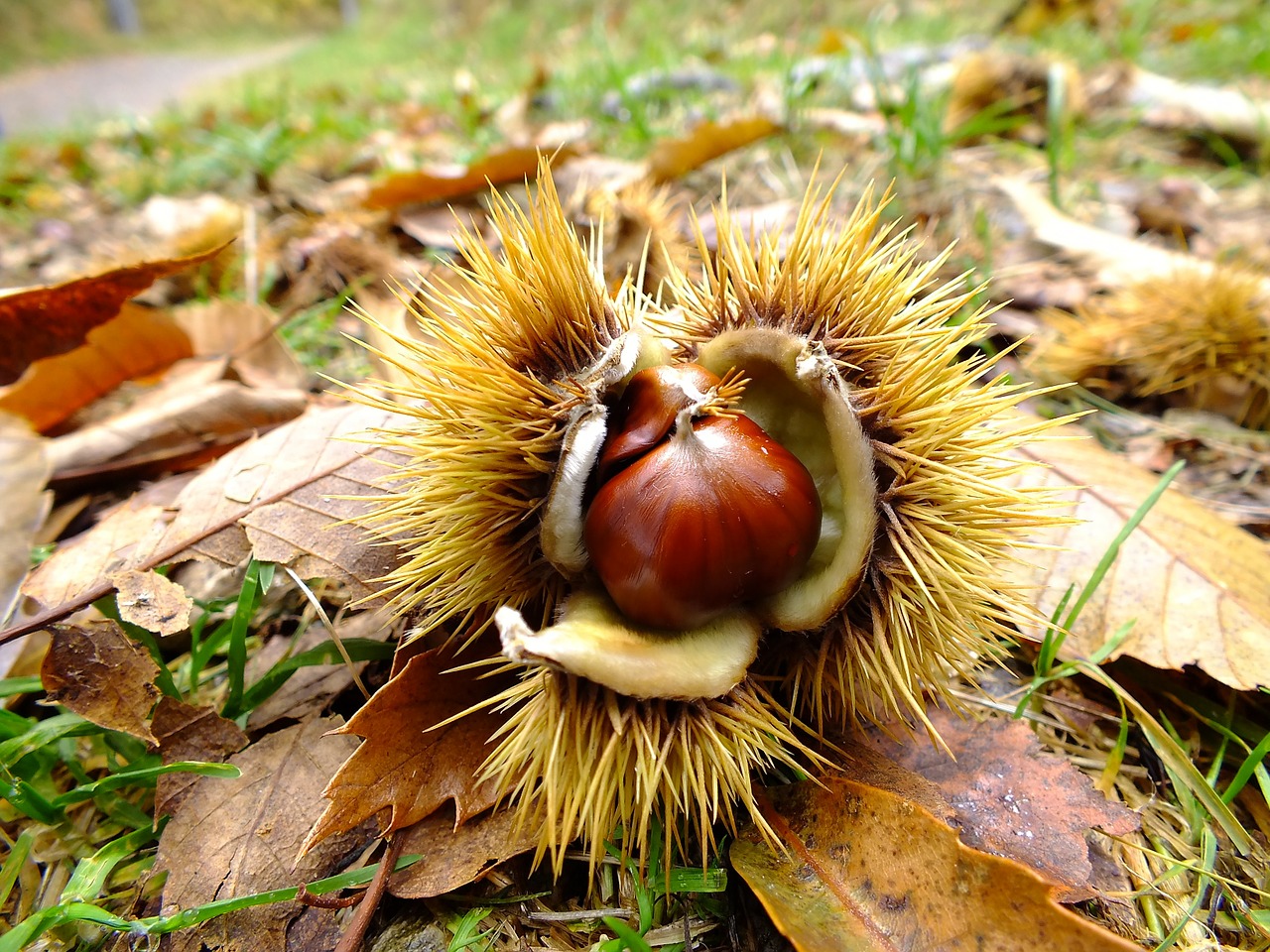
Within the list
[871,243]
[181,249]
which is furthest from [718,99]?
[871,243]

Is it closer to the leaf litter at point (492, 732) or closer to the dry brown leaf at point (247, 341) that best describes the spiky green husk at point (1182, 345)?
the leaf litter at point (492, 732)

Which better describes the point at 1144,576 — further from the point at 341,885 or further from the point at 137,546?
the point at 137,546

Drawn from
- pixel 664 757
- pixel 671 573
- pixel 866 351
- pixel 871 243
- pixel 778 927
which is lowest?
pixel 778 927

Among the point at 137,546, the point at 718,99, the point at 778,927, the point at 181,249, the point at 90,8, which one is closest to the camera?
the point at 778,927

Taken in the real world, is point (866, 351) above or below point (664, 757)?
above

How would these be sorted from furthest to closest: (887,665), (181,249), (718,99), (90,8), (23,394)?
(90,8) → (718,99) → (181,249) → (23,394) → (887,665)
